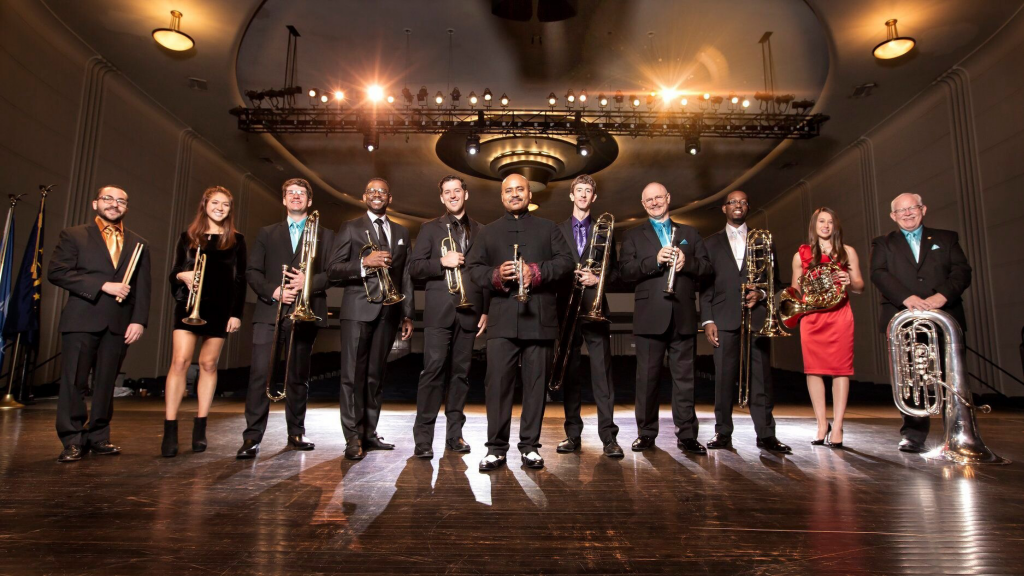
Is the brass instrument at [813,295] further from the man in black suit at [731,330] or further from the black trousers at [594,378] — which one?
the black trousers at [594,378]

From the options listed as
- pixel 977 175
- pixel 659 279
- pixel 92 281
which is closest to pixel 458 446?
pixel 659 279

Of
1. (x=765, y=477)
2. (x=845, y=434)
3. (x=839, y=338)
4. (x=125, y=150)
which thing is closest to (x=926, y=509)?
(x=765, y=477)

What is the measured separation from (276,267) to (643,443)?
270 centimetres

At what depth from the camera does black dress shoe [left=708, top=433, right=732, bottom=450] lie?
352 centimetres

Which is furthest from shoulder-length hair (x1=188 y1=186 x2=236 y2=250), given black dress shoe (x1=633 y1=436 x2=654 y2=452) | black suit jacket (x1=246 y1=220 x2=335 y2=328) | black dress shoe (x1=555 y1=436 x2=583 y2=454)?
black dress shoe (x1=633 y1=436 x2=654 y2=452)

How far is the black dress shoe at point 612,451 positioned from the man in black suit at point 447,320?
0.88 m

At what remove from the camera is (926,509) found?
2.10 metres

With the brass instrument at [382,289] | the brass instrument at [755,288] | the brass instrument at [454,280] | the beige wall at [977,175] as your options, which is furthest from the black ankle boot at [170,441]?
the beige wall at [977,175]

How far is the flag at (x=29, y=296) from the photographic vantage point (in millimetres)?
6429

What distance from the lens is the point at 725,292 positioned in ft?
12.2

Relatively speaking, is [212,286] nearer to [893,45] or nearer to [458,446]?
[458,446]

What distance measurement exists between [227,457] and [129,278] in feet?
4.22

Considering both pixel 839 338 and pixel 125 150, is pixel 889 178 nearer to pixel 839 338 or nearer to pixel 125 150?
pixel 839 338

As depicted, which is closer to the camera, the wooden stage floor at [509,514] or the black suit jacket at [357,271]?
the wooden stage floor at [509,514]
